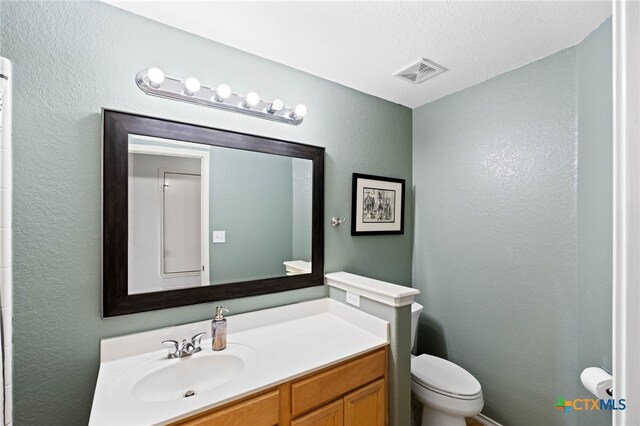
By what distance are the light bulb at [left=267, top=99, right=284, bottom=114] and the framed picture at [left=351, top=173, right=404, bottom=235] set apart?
2.38 ft

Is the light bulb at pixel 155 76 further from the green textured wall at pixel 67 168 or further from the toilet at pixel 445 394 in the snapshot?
the toilet at pixel 445 394

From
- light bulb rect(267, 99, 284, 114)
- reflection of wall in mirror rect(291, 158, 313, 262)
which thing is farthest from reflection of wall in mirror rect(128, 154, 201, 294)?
reflection of wall in mirror rect(291, 158, 313, 262)

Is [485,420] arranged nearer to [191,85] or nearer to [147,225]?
[147,225]

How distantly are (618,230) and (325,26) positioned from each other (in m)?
1.45

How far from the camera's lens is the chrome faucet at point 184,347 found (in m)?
1.24

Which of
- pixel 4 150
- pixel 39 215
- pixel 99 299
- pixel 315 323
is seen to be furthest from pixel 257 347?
pixel 4 150

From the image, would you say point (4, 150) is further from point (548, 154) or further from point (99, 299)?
point (548, 154)

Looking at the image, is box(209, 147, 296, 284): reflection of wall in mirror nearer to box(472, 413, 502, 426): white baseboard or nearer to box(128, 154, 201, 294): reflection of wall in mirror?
box(128, 154, 201, 294): reflection of wall in mirror

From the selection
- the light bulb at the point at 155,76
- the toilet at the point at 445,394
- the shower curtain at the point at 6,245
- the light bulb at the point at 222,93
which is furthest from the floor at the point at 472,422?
the light bulb at the point at 155,76

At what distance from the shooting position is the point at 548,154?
1.63 meters

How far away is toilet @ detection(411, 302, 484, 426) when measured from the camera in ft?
5.00

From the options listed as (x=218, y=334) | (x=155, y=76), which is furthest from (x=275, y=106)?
(x=218, y=334)

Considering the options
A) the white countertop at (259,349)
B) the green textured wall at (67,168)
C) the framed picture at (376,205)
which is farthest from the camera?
the framed picture at (376,205)

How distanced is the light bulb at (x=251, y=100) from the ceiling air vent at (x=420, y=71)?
0.95m
